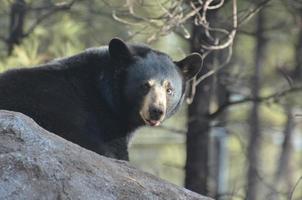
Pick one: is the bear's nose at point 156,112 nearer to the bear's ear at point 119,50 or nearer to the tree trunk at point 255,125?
the bear's ear at point 119,50

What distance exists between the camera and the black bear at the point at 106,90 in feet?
21.2

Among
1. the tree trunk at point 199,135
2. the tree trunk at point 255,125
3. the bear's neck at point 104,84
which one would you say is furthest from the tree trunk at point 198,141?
the tree trunk at point 255,125

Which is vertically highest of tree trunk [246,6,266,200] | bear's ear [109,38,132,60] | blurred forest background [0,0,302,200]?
bear's ear [109,38,132,60]

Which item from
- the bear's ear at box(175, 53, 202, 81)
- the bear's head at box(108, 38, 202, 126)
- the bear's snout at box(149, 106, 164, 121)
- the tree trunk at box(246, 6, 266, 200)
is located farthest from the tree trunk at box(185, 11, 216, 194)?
the tree trunk at box(246, 6, 266, 200)

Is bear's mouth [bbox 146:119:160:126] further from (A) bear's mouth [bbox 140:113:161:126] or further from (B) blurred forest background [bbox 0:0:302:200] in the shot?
(B) blurred forest background [bbox 0:0:302:200]

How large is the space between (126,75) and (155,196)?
2.01m

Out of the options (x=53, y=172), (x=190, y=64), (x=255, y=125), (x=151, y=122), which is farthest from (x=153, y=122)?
(x=255, y=125)

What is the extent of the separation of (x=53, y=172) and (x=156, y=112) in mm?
1839

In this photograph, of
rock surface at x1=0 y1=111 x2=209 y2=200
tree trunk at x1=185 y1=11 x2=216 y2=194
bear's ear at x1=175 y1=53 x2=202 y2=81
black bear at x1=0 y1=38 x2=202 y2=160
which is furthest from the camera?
tree trunk at x1=185 y1=11 x2=216 y2=194

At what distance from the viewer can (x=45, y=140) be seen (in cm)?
514

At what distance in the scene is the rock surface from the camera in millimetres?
4898

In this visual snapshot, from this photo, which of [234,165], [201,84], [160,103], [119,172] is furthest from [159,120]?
[234,165]

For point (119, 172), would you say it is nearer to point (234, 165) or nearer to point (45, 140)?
point (45, 140)

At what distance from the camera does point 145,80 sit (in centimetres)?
699
